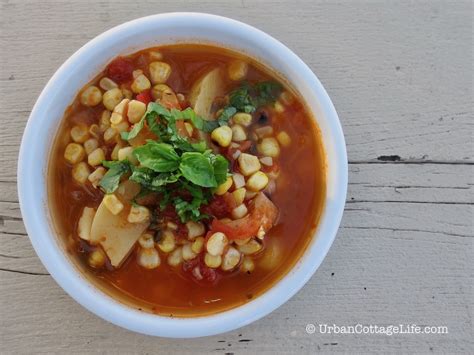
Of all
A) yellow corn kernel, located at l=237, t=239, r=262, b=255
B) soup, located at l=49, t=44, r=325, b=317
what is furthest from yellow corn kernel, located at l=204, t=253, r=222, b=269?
yellow corn kernel, located at l=237, t=239, r=262, b=255

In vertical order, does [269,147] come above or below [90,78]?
below

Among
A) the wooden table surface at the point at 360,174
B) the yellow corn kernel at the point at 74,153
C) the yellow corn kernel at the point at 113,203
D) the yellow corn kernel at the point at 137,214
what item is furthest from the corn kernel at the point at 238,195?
the yellow corn kernel at the point at 74,153

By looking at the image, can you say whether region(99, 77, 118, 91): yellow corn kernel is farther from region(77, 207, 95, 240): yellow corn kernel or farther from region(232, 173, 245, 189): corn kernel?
region(232, 173, 245, 189): corn kernel

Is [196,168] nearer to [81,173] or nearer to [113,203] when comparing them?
[113,203]


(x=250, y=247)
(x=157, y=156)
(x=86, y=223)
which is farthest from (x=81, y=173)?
(x=250, y=247)

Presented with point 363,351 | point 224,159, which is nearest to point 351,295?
point 363,351

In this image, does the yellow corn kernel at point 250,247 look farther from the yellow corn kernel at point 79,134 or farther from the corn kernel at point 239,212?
the yellow corn kernel at point 79,134

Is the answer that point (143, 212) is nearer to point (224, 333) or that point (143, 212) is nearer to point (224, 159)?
point (224, 159)
